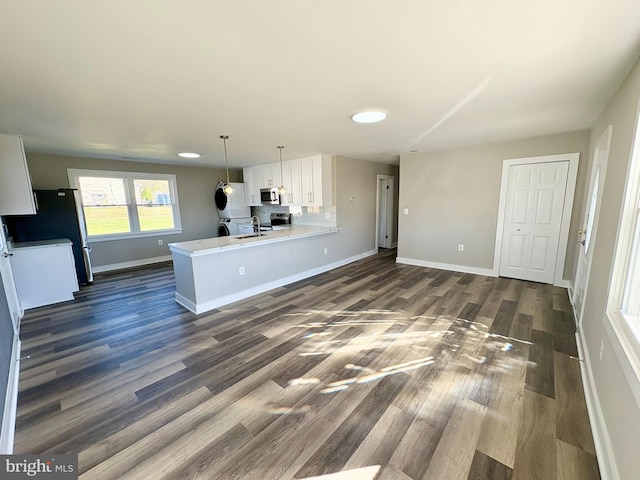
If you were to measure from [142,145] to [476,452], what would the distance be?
16.9ft

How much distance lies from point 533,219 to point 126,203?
25.3ft

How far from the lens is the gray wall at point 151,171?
4566mm

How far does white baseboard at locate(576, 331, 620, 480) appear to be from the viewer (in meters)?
1.27

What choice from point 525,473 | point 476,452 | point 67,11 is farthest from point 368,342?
point 67,11

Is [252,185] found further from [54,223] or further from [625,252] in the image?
[625,252]

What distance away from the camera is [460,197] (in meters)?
4.59

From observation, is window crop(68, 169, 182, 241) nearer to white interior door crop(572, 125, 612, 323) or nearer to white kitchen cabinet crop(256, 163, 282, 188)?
white kitchen cabinet crop(256, 163, 282, 188)

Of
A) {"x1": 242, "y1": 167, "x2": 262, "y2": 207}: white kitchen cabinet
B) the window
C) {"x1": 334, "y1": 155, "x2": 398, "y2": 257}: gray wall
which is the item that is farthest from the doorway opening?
the window

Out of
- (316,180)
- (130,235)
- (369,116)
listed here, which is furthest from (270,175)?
(369,116)

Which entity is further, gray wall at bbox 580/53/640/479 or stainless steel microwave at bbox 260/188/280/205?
stainless steel microwave at bbox 260/188/280/205

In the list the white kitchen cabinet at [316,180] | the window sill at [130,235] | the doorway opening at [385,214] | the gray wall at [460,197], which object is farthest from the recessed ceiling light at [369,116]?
the window sill at [130,235]

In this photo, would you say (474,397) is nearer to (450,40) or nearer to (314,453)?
(314,453)

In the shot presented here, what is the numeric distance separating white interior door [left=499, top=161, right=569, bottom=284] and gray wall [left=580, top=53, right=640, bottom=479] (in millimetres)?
1373

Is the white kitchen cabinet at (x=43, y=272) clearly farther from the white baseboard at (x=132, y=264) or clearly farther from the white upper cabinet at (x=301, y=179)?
the white upper cabinet at (x=301, y=179)
